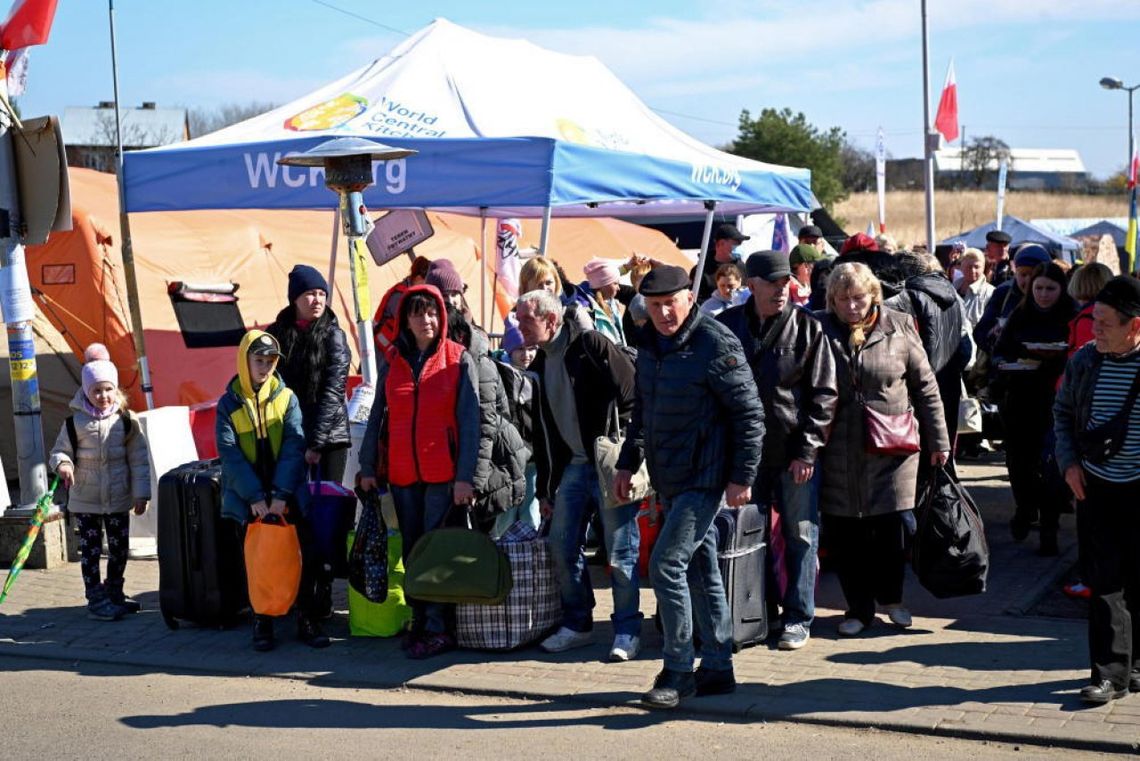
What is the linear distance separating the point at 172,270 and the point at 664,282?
30.4 feet

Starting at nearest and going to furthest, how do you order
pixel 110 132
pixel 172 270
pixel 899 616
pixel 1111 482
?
pixel 1111 482, pixel 899 616, pixel 172 270, pixel 110 132

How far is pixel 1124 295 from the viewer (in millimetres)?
5426

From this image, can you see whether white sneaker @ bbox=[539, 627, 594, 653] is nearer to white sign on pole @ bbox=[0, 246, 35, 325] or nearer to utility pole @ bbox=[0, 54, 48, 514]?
utility pole @ bbox=[0, 54, 48, 514]

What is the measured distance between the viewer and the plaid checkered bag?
666 cm

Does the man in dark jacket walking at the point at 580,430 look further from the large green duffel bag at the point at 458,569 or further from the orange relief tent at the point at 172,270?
the orange relief tent at the point at 172,270

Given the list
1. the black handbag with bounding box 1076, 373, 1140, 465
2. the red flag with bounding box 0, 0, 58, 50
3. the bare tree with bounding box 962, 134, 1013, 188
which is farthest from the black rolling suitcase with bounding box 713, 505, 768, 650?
the bare tree with bounding box 962, 134, 1013, 188

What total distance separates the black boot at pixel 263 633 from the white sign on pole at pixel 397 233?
3830 mm

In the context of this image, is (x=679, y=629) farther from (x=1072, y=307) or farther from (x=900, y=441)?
(x=1072, y=307)

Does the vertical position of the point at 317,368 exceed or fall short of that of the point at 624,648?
it exceeds it

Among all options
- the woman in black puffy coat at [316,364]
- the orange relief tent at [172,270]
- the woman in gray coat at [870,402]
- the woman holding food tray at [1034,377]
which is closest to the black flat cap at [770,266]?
the woman in gray coat at [870,402]

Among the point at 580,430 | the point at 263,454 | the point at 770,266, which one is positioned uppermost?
the point at 770,266

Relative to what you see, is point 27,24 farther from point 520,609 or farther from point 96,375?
point 520,609

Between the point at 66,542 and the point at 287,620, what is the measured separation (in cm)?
236

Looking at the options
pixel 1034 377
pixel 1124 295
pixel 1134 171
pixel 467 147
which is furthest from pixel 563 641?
pixel 1134 171
